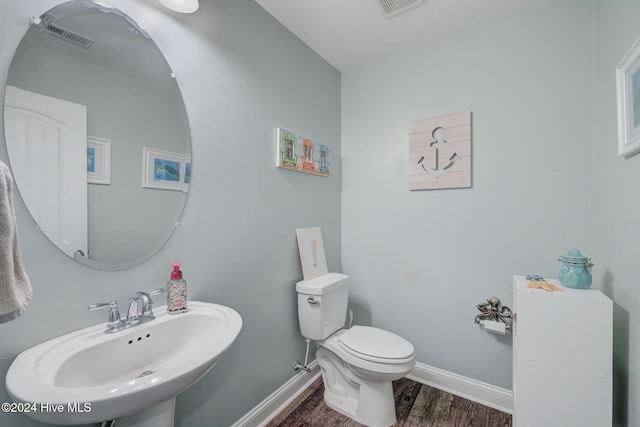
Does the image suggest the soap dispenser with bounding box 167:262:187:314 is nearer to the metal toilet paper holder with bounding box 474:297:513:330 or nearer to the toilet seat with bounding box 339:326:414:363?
the toilet seat with bounding box 339:326:414:363

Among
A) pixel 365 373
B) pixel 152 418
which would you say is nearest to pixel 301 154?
pixel 365 373

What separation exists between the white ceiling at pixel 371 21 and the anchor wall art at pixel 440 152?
1.91 ft

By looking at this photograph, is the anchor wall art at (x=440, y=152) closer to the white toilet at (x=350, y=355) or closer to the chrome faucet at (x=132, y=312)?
the white toilet at (x=350, y=355)

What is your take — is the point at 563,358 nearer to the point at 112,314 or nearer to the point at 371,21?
the point at 112,314

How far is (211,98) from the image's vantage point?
1.34m

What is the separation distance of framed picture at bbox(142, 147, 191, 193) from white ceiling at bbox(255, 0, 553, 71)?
3.61 ft

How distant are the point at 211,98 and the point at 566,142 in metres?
1.97

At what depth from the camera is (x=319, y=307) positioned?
1691mm

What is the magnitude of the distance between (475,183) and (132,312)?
199cm

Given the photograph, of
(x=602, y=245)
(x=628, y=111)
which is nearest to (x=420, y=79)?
(x=628, y=111)

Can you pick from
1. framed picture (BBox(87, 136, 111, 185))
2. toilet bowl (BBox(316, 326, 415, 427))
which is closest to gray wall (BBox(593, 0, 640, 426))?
toilet bowl (BBox(316, 326, 415, 427))

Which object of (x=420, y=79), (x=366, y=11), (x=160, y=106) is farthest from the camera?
(x=420, y=79)

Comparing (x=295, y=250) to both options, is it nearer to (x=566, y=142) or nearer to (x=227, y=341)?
(x=227, y=341)

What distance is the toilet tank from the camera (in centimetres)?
169
